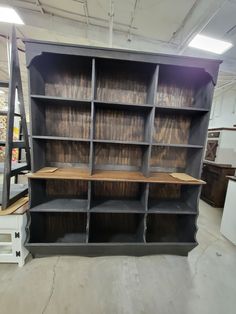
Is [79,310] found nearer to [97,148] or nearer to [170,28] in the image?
[97,148]

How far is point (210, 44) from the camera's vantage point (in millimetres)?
2475

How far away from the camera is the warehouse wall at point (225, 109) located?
4961 millimetres

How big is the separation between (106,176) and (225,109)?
5.42m

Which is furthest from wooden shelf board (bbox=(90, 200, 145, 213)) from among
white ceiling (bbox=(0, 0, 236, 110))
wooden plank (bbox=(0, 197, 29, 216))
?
white ceiling (bbox=(0, 0, 236, 110))

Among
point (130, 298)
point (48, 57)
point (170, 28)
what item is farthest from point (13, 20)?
point (130, 298)

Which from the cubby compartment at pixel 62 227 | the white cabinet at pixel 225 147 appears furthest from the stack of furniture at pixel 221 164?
the cubby compartment at pixel 62 227

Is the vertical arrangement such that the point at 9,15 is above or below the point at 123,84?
above

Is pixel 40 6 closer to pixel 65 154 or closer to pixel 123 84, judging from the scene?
pixel 123 84

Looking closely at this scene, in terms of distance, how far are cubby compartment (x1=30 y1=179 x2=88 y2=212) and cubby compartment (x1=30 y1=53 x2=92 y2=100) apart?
103 centimetres

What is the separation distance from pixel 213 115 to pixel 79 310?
6.39 meters

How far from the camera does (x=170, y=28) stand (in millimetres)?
2455

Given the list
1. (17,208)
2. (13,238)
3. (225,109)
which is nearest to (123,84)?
(17,208)

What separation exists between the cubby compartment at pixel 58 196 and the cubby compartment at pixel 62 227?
22cm

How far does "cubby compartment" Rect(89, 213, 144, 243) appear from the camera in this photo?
1988 millimetres
